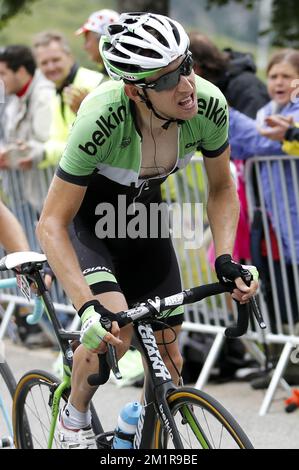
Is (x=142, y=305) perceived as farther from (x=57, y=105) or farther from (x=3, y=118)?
(x=3, y=118)

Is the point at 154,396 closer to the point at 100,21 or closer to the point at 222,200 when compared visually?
the point at 222,200

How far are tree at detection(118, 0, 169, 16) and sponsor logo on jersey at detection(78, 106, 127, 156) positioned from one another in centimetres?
826

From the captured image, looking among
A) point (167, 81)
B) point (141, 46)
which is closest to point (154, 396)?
point (167, 81)

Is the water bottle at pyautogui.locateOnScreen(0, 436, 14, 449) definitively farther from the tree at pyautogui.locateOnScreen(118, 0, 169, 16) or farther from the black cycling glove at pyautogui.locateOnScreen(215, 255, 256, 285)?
the tree at pyautogui.locateOnScreen(118, 0, 169, 16)

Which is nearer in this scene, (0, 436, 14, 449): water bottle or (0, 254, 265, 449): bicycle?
(0, 254, 265, 449): bicycle

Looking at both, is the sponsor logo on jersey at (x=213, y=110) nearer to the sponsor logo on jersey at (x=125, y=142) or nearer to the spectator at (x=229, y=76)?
the sponsor logo on jersey at (x=125, y=142)

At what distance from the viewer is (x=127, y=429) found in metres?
4.47

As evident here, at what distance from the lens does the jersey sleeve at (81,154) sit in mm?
4137

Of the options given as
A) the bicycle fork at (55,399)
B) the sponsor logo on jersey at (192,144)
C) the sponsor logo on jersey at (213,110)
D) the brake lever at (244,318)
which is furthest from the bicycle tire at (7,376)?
the sponsor logo on jersey at (213,110)

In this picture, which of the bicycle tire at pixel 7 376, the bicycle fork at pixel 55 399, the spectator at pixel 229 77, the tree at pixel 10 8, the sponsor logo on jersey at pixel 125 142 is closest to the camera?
the sponsor logo on jersey at pixel 125 142

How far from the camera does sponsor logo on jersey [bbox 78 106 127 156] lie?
4137 mm

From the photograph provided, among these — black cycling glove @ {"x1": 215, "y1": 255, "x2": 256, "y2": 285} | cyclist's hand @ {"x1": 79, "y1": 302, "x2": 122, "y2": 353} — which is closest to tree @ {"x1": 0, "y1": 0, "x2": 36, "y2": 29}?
black cycling glove @ {"x1": 215, "y1": 255, "x2": 256, "y2": 285}

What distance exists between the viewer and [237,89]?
7.52 meters

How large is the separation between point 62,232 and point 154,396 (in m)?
0.77
